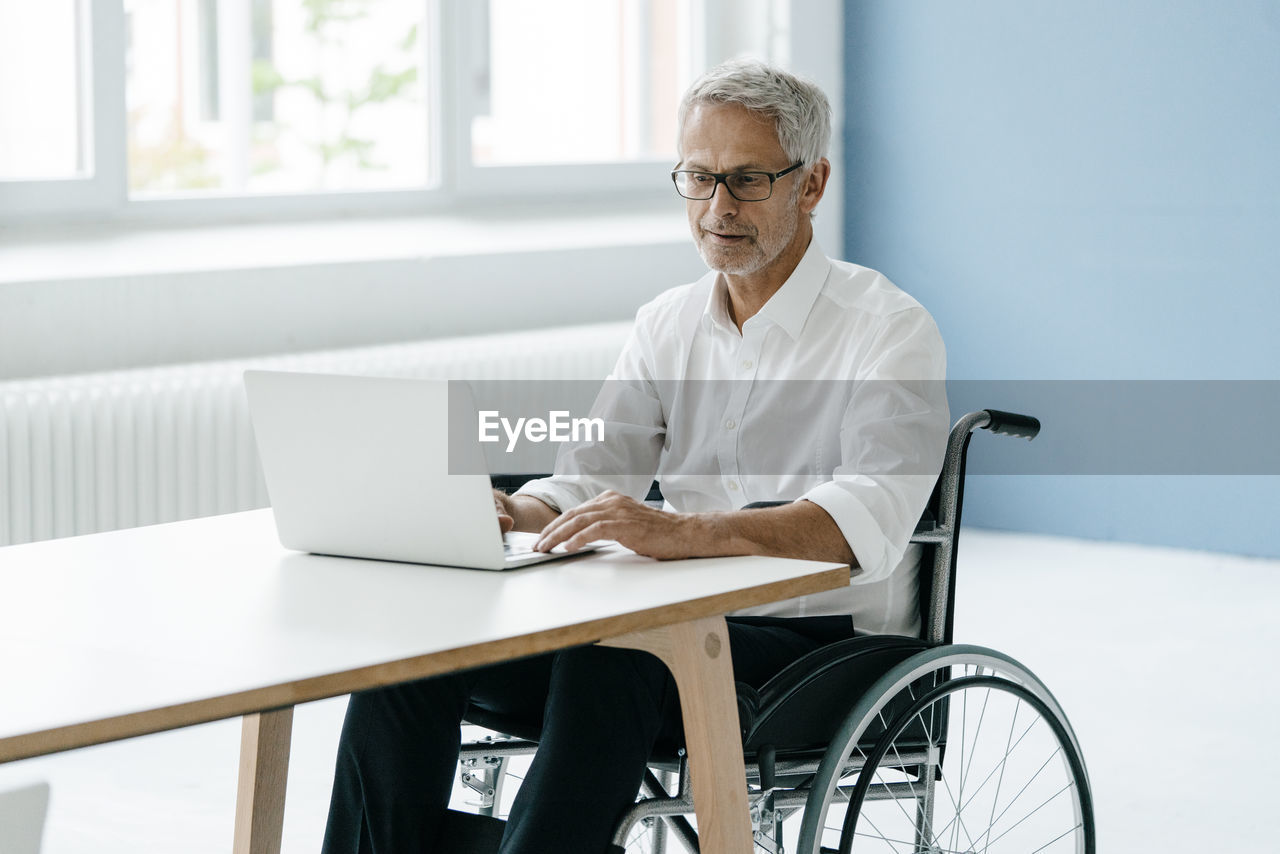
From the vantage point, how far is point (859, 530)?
1793 mm

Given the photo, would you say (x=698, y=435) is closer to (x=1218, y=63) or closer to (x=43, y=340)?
(x=43, y=340)

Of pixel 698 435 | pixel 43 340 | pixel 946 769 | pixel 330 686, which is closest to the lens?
pixel 330 686

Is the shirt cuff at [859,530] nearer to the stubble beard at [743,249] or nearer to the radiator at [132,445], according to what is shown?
the stubble beard at [743,249]

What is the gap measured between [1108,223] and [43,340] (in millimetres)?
2904

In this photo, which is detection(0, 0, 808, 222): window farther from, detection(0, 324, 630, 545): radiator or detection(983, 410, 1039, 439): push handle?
detection(983, 410, 1039, 439): push handle

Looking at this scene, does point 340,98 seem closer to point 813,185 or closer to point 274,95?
point 274,95

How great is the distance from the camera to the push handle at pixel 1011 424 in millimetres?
1837

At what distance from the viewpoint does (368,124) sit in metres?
4.37

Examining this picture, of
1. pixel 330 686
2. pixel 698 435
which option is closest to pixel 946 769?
pixel 698 435

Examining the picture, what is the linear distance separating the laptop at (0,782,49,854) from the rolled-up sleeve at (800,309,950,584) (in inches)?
34.2

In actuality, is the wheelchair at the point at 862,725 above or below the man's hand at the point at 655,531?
below

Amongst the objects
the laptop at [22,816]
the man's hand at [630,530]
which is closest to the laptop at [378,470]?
the man's hand at [630,530]

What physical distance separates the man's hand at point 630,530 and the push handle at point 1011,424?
389 mm

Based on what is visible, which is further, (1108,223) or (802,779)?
(1108,223)
